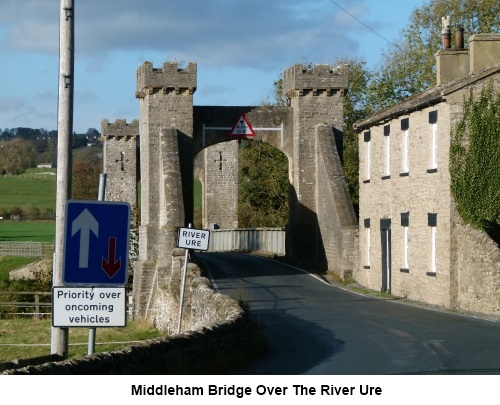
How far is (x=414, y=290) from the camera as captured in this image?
33.4 meters

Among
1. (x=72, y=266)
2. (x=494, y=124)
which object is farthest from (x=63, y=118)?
(x=494, y=124)

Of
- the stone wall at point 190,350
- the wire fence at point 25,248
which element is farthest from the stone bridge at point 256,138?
the wire fence at point 25,248

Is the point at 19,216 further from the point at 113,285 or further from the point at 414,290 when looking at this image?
the point at 113,285

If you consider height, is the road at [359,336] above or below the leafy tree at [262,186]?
below

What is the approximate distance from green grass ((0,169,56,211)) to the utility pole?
106879 millimetres

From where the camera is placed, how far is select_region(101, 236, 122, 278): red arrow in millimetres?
11633

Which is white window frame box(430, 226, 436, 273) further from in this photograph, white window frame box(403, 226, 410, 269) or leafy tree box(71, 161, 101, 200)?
leafy tree box(71, 161, 101, 200)

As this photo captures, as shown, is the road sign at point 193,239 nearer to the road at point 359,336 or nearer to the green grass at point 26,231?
the road at point 359,336

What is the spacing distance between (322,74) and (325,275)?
9495mm

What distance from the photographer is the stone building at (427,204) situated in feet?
95.1

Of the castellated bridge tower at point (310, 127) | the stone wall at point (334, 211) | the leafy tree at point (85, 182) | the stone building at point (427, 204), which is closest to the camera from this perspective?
the stone building at point (427, 204)

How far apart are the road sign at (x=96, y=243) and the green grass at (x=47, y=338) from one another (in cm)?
2023

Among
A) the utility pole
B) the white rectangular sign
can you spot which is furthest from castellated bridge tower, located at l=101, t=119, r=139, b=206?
the white rectangular sign

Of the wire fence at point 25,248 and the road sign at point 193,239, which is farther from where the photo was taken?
the wire fence at point 25,248
